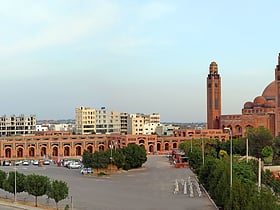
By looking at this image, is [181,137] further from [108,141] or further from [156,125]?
[156,125]

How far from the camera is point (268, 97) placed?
92.3 m

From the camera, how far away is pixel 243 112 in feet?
306

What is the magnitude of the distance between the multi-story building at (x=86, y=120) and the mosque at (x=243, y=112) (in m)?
31.8

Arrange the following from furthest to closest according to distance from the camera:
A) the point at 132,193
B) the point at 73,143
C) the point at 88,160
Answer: the point at 73,143
the point at 88,160
the point at 132,193

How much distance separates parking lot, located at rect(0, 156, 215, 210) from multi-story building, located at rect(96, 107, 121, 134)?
64.0m

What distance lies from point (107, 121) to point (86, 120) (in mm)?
6012

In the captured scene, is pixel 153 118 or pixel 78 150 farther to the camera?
pixel 153 118

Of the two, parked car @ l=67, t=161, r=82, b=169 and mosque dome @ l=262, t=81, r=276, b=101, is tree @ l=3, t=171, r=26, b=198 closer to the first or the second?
parked car @ l=67, t=161, r=82, b=169

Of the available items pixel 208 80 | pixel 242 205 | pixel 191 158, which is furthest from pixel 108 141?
pixel 242 205

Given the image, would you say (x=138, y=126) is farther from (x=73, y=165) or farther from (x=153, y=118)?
(x=73, y=165)

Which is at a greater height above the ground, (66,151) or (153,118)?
(153,118)

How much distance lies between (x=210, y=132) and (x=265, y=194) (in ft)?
232

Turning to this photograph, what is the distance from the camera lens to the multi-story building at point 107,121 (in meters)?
119

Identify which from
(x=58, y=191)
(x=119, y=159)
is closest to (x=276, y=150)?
(x=119, y=159)
